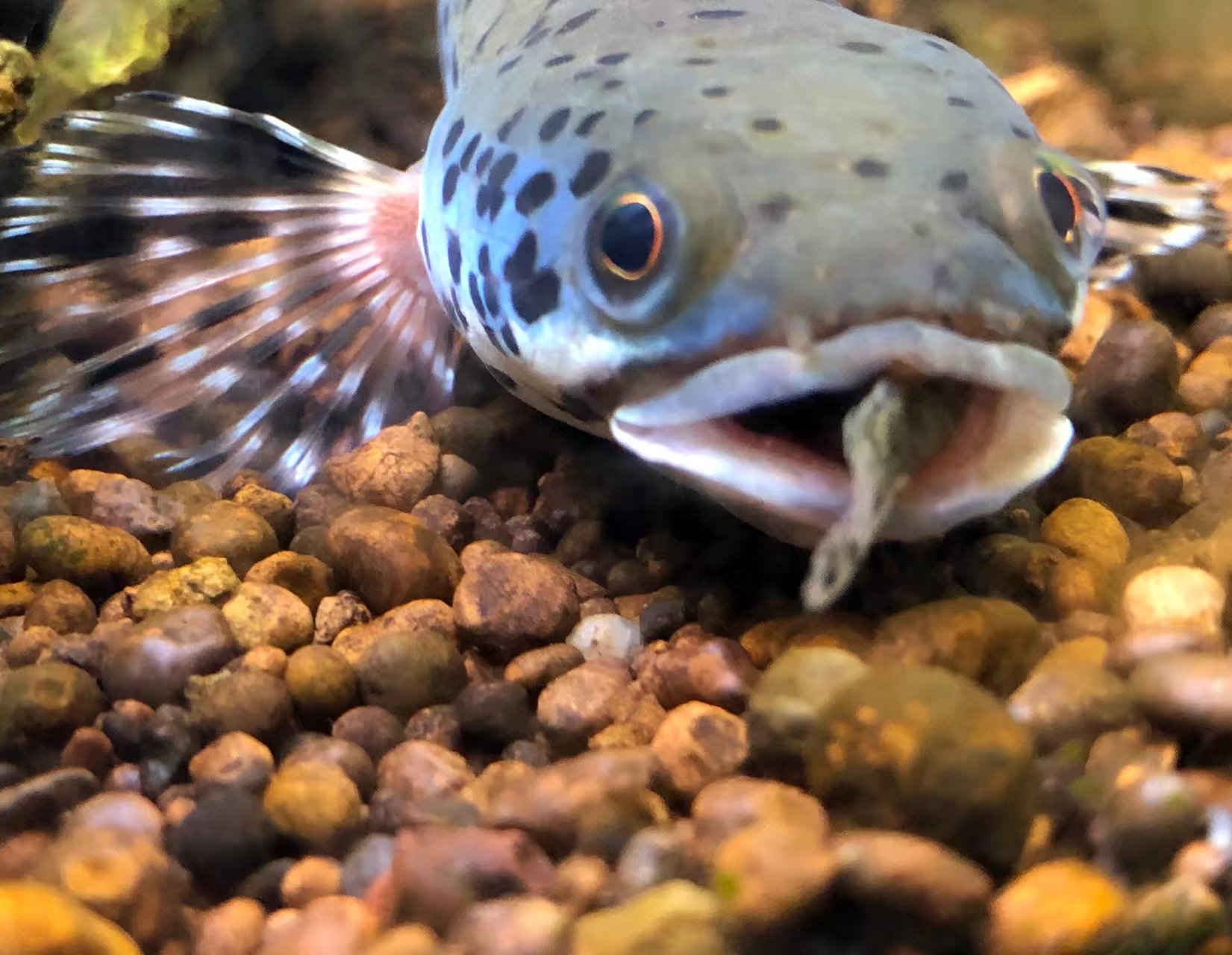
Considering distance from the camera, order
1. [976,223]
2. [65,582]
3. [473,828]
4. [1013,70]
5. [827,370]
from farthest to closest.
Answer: [1013,70]
[65,582]
[976,223]
[827,370]
[473,828]

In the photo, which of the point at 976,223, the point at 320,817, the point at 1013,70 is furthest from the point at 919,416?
the point at 1013,70

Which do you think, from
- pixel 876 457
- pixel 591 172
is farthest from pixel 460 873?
pixel 591 172

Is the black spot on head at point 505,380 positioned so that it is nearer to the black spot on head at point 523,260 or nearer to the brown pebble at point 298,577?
the black spot on head at point 523,260

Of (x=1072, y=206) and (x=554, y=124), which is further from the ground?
(x=554, y=124)

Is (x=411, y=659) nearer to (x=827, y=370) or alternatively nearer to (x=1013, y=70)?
(x=827, y=370)

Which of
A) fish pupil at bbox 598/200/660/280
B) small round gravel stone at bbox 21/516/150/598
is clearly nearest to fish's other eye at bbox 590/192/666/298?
fish pupil at bbox 598/200/660/280

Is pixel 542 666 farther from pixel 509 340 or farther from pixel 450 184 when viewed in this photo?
pixel 450 184

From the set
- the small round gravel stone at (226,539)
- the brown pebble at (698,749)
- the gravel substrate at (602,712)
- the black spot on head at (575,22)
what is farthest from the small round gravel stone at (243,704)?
the black spot on head at (575,22)
